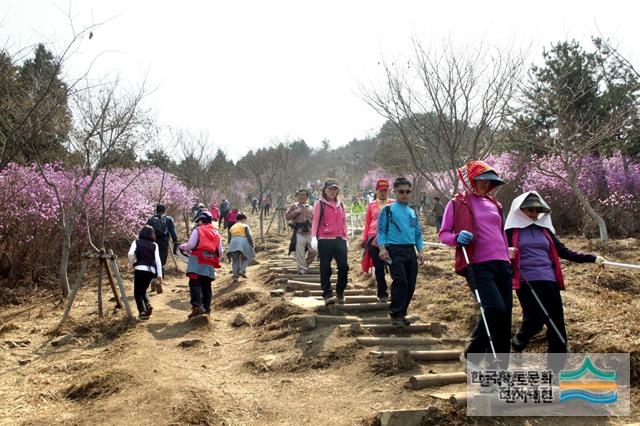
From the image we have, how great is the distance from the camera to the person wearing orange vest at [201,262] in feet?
24.4

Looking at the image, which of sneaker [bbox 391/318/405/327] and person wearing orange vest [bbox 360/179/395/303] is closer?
sneaker [bbox 391/318/405/327]

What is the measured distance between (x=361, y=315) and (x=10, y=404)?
13.4 feet

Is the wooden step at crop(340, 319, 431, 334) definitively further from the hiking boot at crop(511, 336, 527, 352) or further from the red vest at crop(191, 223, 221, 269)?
the red vest at crop(191, 223, 221, 269)

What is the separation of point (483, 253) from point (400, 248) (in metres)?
1.60

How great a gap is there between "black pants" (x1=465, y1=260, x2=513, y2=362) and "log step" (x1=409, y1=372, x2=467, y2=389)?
255 millimetres

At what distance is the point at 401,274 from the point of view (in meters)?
5.32

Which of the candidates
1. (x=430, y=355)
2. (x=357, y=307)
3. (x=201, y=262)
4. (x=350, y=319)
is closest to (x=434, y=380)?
(x=430, y=355)

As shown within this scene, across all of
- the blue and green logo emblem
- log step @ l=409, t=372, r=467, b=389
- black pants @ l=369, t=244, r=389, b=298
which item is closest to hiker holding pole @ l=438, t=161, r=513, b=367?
log step @ l=409, t=372, r=467, b=389

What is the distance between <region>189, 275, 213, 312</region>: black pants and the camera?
742 cm

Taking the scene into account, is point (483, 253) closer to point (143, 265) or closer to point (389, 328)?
point (389, 328)

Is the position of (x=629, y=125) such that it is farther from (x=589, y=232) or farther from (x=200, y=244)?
(x=200, y=244)

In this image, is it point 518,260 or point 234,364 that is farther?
point 234,364

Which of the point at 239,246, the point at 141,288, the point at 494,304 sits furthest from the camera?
the point at 239,246

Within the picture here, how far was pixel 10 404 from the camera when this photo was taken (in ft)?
15.2
